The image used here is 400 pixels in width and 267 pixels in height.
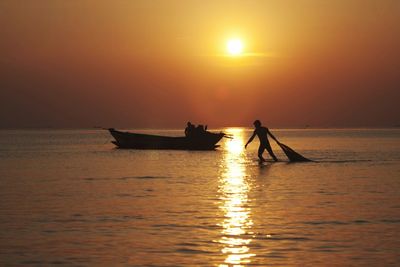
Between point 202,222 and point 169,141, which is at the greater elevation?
point 169,141

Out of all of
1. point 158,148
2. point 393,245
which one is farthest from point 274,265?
point 158,148

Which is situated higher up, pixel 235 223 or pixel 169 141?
pixel 169 141

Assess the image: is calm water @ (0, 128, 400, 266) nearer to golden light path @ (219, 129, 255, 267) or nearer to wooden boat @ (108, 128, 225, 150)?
golden light path @ (219, 129, 255, 267)

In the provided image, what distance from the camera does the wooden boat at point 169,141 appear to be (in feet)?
191

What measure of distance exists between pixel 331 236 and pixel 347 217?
2783 mm

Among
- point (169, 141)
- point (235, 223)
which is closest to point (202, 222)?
point (235, 223)

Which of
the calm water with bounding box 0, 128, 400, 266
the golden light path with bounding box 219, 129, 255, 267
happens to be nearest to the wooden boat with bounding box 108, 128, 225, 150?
the calm water with bounding box 0, 128, 400, 266

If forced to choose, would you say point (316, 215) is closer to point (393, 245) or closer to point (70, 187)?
point (393, 245)

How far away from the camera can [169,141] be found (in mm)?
61125

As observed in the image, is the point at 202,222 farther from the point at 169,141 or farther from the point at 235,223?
the point at 169,141

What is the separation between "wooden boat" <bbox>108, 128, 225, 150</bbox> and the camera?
191ft

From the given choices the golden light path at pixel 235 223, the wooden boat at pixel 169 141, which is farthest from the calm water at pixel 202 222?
the wooden boat at pixel 169 141

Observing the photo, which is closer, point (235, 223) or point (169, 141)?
point (235, 223)

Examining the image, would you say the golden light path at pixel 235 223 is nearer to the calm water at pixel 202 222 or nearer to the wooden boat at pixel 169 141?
the calm water at pixel 202 222
